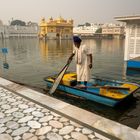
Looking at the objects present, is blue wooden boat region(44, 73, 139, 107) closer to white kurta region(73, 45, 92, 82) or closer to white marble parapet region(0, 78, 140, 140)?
white kurta region(73, 45, 92, 82)

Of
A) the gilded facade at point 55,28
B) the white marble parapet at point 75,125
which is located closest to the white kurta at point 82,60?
the white marble parapet at point 75,125

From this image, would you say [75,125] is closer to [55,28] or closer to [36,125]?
[36,125]

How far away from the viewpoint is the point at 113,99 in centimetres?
641

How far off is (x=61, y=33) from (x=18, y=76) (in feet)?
270

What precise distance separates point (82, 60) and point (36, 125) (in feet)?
11.5

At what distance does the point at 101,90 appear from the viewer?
710 cm

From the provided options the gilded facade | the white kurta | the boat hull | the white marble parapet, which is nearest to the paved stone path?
the white marble parapet

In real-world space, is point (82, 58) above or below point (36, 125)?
above

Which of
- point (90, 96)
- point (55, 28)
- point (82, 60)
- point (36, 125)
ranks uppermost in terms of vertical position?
point (55, 28)

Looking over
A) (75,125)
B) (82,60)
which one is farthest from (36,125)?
(82,60)

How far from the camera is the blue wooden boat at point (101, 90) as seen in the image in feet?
21.6

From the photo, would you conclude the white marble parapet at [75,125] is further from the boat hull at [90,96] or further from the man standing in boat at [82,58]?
the man standing in boat at [82,58]

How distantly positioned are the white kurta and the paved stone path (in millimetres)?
2533

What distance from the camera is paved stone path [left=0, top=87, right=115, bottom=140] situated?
3918 mm
